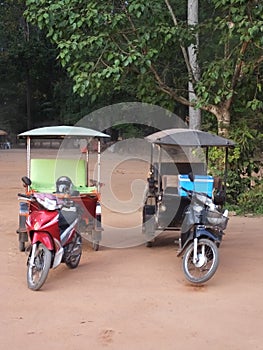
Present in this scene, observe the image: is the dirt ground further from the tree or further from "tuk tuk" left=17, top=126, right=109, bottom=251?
the tree

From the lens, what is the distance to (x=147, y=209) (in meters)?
6.99

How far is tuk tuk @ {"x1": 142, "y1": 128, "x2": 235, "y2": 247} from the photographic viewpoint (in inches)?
251

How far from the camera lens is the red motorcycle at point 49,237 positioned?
5051 mm

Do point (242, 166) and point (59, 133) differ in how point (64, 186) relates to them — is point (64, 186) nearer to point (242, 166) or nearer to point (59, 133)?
point (59, 133)

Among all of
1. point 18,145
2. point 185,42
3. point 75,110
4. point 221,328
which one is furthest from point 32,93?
point 221,328

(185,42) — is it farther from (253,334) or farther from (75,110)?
(75,110)

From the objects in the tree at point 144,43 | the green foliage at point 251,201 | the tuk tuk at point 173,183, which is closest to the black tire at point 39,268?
the tuk tuk at point 173,183

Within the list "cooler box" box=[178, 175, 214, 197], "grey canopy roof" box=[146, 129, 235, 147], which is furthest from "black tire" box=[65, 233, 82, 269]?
"grey canopy roof" box=[146, 129, 235, 147]

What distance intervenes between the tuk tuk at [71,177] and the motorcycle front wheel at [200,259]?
169cm

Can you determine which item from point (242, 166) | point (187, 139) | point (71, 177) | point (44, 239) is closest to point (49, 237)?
point (44, 239)

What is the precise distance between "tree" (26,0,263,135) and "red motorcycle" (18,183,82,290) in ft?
13.5

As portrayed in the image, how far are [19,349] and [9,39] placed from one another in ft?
138

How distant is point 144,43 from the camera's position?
9.18 meters

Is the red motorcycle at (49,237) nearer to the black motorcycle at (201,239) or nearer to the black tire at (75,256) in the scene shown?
the black tire at (75,256)
